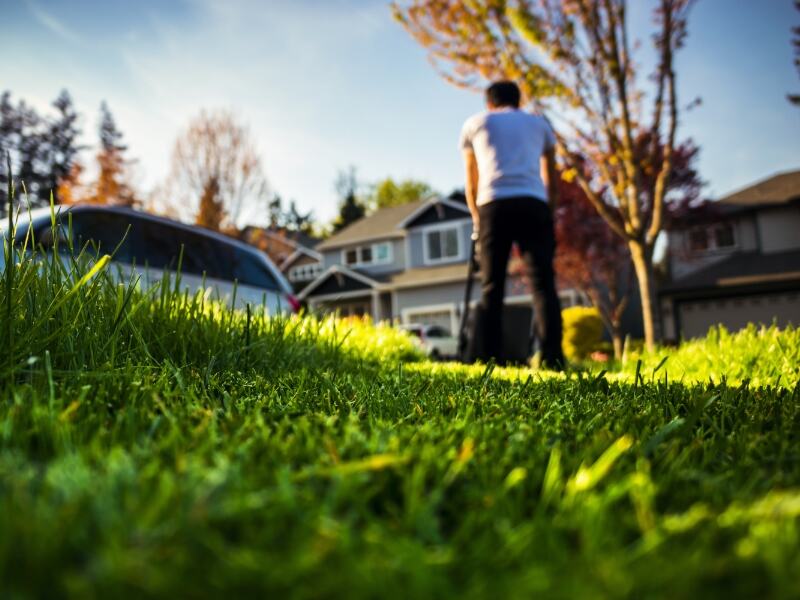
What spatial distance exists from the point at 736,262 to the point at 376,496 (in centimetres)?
2442

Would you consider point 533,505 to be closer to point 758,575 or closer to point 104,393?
point 758,575

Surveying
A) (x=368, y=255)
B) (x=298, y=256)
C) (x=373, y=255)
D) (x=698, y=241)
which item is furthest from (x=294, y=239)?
(x=698, y=241)

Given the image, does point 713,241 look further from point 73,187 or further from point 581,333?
point 73,187

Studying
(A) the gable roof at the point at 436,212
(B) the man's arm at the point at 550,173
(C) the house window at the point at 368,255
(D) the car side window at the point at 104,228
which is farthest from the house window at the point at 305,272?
(B) the man's arm at the point at 550,173

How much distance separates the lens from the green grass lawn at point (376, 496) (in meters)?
0.51

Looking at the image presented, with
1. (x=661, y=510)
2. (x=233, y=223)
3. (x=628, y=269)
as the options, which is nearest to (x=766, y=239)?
(x=628, y=269)

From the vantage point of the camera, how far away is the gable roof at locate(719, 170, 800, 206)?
21.5 m

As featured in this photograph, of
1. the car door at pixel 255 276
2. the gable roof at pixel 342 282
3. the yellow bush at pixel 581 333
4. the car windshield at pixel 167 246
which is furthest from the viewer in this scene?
the gable roof at pixel 342 282

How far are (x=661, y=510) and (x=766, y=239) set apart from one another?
990 inches

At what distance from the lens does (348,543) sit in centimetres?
56

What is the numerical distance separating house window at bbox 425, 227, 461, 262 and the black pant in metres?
20.9

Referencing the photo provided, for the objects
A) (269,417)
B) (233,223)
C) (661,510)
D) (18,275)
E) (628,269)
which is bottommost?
(661,510)

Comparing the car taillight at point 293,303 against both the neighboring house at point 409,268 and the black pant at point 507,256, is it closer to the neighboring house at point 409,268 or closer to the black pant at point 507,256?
the black pant at point 507,256

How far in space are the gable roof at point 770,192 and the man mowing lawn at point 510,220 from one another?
69.7 ft
